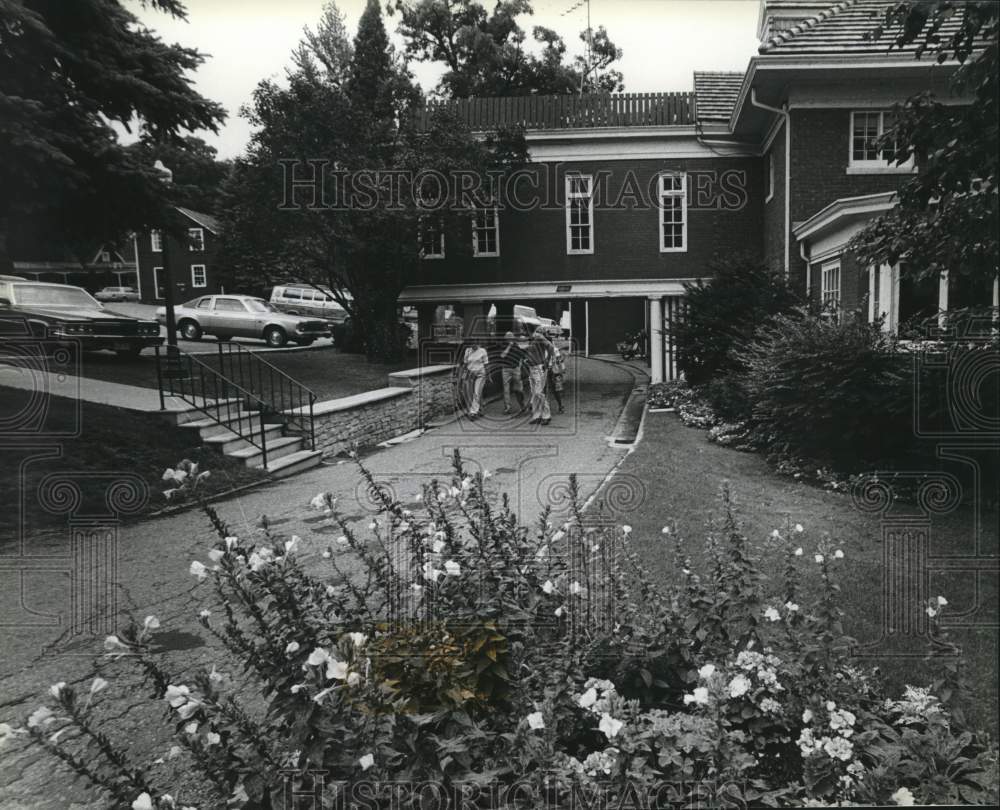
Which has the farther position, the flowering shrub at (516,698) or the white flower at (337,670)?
the flowering shrub at (516,698)

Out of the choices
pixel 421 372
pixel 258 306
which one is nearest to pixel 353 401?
pixel 421 372

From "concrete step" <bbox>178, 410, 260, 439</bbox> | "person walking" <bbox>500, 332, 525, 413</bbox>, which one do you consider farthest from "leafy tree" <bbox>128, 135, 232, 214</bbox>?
"person walking" <bbox>500, 332, 525, 413</bbox>

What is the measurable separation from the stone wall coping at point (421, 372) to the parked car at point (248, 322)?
20.0 ft

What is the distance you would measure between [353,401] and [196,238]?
285 centimetres

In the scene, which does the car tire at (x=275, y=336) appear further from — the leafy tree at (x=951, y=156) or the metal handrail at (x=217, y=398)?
the leafy tree at (x=951, y=156)

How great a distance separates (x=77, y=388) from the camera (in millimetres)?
7336

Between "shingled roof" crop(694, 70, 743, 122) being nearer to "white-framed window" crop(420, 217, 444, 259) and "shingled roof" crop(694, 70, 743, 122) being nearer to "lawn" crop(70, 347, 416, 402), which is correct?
"white-framed window" crop(420, 217, 444, 259)

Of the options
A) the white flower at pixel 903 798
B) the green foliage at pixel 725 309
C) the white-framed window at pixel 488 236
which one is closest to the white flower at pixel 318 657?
the white flower at pixel 903 798

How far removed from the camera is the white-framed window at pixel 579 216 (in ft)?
53.3

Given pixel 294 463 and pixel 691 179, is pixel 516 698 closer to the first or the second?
pixel 294 463

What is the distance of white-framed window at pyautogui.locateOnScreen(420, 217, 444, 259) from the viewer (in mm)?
9734

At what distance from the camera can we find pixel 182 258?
981cm

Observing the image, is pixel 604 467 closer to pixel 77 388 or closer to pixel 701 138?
pixel 77 388

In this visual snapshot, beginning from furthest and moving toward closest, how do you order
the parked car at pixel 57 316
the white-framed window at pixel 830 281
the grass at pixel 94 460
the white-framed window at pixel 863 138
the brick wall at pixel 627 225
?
the brick wall at pixel 627 225 → the white-framed window at pixel 863 138 → the white-framed window at pixel 830 281 → the parked car at pixel 57 316 → the grass at pixel 94 460
